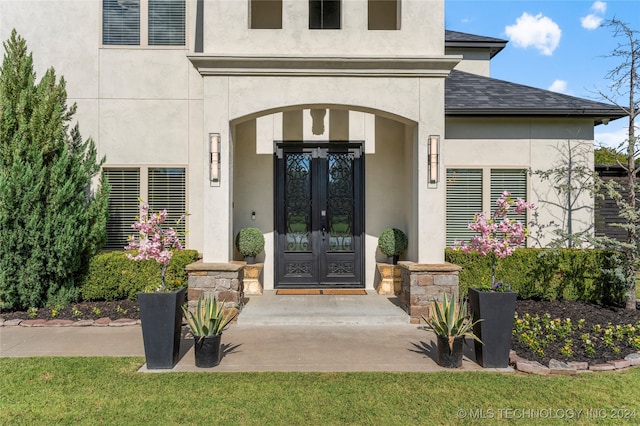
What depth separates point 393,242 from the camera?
7789 millimetres

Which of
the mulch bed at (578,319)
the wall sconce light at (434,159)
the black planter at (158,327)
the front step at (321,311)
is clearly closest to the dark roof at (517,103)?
the wall sconce light at (434,159)

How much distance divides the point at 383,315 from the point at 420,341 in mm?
975

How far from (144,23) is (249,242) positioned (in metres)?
5.13

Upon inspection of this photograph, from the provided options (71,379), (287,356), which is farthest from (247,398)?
(71,379)

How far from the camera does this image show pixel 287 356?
477 centimetres

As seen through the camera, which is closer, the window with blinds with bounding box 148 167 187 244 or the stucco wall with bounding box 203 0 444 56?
the stucco wall with bounding box 203 0 444 56

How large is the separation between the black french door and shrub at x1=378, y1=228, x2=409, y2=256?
626 millimetres

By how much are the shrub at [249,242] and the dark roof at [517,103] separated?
464 centimetres

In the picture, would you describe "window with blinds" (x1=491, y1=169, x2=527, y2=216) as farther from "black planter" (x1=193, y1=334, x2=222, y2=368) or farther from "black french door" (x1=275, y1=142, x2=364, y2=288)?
"black planter" (x1=193, y1=334, x2=222, y2=368)

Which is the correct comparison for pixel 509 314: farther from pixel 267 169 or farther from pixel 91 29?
pixel 91 29

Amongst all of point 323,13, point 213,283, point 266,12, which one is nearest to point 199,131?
point 266,12

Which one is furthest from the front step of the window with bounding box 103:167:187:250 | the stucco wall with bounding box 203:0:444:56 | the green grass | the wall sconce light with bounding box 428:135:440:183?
the stucco wall with bounding box 203:0:444:56

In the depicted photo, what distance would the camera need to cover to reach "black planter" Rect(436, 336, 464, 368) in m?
4.36

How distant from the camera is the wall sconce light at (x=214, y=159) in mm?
6152
